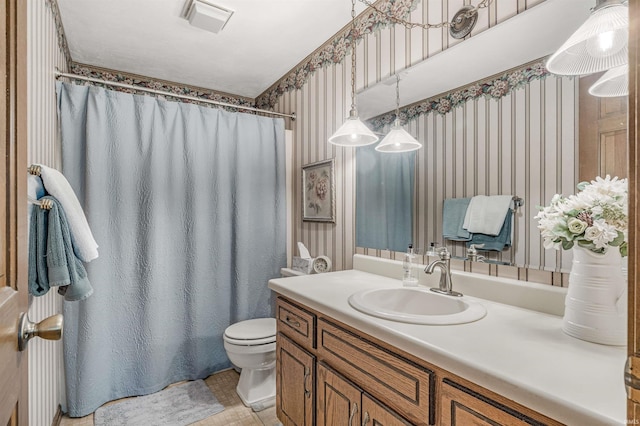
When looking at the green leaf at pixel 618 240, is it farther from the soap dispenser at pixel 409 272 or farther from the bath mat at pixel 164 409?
the bath mat at pixel 164 409

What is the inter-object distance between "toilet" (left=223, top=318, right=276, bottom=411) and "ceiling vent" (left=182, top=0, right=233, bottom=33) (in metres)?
1.89

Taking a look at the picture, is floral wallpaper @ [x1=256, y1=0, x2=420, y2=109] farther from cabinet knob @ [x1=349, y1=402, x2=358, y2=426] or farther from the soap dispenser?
cabinet knob @ [x1=349, y1=402, x2=358, y2=426]

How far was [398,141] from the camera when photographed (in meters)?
1.72

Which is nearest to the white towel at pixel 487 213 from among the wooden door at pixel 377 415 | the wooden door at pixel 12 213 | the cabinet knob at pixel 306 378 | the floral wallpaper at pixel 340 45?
the wooden door at pixel 377 415

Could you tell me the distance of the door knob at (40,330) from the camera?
2.07ft

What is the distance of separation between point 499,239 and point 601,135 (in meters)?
0.48

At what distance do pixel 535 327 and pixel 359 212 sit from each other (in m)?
1.13

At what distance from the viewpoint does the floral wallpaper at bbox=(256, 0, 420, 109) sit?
1.75 metres

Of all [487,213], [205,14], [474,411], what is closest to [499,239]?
[487,213]

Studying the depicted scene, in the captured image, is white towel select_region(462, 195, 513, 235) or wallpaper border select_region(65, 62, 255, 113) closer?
white towel select_region(462, 195, 513, 235)

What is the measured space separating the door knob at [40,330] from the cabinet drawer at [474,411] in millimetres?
897

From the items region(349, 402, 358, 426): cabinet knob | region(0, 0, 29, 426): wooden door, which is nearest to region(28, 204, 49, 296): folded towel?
region(0, 0, 29, 426): wooden door

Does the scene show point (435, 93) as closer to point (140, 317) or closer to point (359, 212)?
point (359, 212)

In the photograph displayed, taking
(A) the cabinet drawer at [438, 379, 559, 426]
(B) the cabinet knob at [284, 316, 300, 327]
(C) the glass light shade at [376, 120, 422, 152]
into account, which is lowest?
(B) the cabinet knob at [284, 316, 300, 327]
